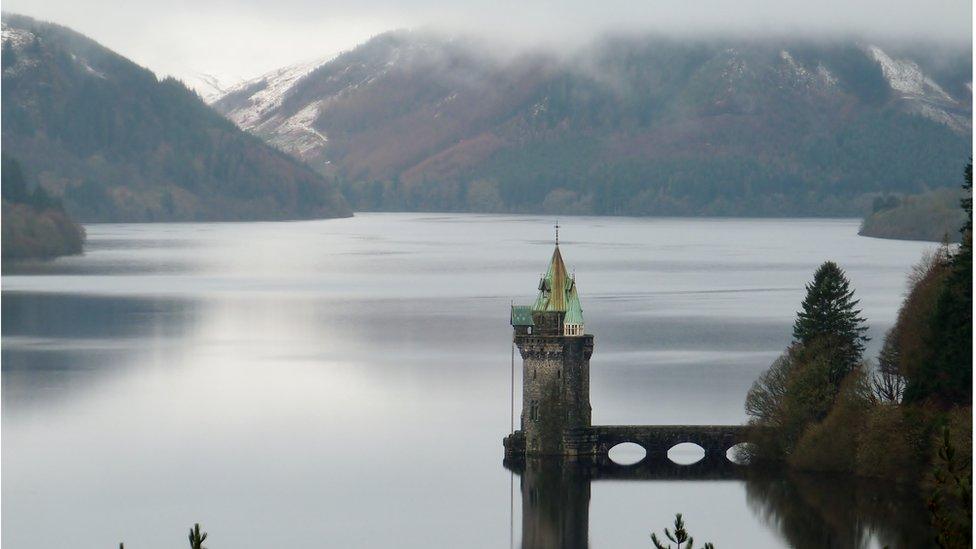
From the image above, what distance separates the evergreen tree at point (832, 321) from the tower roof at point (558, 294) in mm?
7228

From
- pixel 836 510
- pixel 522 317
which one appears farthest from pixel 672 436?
pixel 836 510

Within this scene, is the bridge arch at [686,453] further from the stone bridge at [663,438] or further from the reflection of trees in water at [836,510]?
the reflection of trees in water at [836,510]

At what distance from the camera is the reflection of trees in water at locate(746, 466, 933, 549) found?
148 feet

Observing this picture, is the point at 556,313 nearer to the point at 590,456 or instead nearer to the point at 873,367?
the point at 590,456

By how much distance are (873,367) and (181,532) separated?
85.9 ft

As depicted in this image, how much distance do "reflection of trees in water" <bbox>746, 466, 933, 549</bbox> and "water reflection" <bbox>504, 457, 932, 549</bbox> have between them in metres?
0.02

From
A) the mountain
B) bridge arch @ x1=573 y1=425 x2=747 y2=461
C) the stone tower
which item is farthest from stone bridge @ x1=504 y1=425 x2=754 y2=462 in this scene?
the mountain

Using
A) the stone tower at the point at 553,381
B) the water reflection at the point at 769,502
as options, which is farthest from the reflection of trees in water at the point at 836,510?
the stone tower at the point at 553,381

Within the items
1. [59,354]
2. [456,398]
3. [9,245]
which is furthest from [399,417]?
[9,245]

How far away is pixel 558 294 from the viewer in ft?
174

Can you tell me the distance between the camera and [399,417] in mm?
65438

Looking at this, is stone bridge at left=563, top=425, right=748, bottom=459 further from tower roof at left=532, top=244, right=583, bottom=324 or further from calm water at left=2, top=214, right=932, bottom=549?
tower roof at left=532, top=244, right=583, bottom=324

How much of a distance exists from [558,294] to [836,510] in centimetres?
1005

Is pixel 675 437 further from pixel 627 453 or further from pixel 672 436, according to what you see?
pixel 627 453
